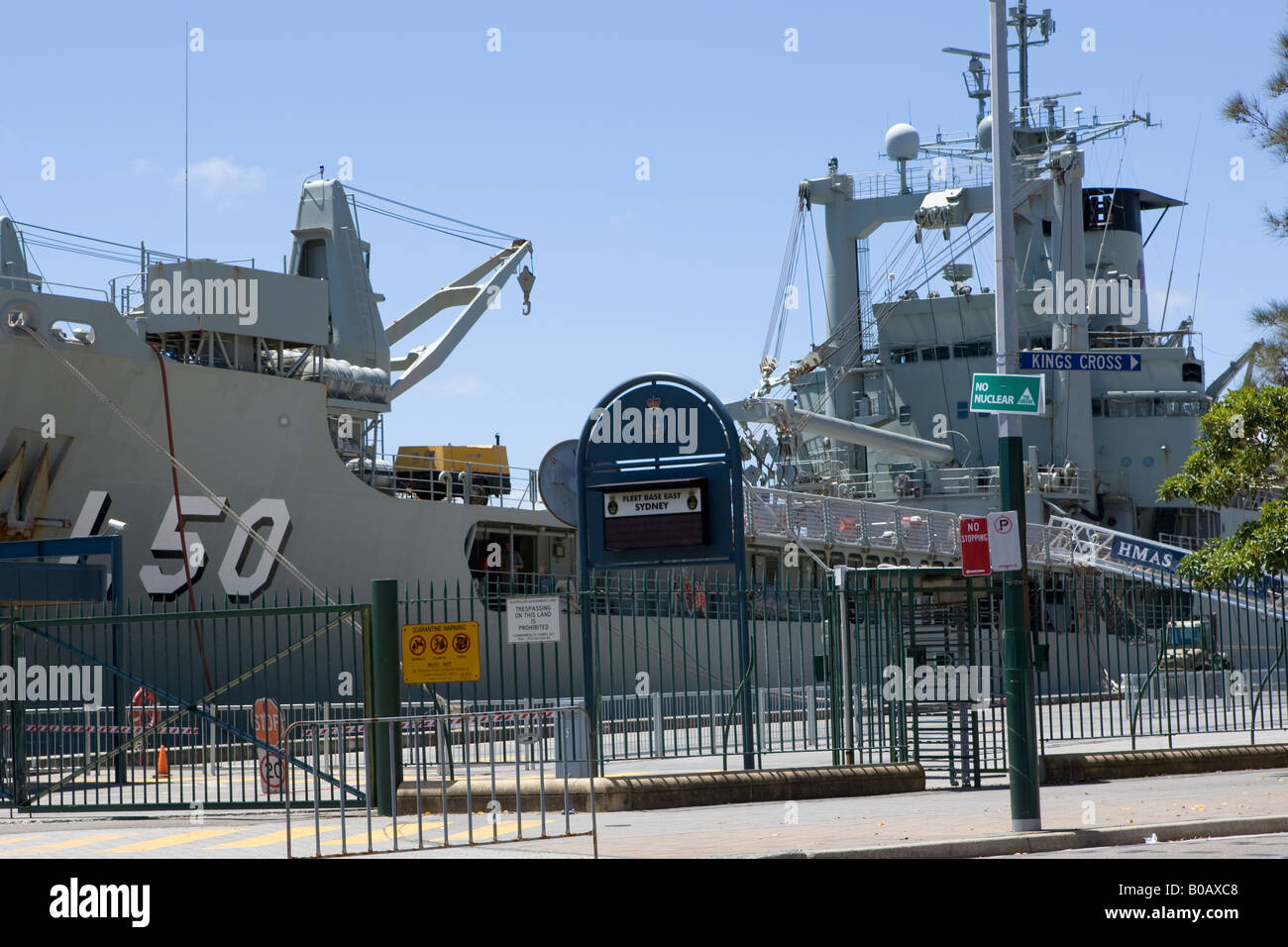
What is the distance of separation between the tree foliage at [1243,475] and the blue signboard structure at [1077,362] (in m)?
7.10

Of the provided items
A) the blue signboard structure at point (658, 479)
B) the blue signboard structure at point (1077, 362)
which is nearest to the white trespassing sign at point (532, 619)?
the blue signboard structure at point (658, 479)

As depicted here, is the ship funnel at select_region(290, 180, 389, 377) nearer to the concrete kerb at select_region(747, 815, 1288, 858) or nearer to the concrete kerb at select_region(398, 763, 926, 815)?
the concrete kerb at select_region(398, 763, 926, 815)

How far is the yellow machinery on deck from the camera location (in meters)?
31.8

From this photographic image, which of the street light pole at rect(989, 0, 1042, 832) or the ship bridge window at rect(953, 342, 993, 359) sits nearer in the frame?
the street light pole at rect(989, 0, 1042, 832)

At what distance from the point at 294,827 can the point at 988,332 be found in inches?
1455

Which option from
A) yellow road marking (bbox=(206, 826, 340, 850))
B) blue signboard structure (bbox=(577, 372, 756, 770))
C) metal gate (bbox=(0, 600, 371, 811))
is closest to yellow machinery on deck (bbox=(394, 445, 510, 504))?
metal gate (bbox=(0, 600, 371, 811))

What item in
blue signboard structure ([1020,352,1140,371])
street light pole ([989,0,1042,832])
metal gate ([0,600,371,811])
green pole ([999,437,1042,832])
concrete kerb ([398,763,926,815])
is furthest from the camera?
metal gate ([0,600,371,811])

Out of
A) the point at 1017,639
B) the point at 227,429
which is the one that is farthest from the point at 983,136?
the point at 1017,639

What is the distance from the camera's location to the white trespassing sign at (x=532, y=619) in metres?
14.0

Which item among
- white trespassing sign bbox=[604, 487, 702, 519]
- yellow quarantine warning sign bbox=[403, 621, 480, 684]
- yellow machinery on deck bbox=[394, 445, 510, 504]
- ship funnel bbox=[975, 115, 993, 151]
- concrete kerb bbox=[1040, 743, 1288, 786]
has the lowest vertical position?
concrete kerb bbox=[1040, 743, 1288, 786]

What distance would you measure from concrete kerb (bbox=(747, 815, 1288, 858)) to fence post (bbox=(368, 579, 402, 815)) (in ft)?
15.9
